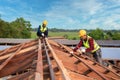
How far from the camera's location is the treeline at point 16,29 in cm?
6462

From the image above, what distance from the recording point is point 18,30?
74.6 meters

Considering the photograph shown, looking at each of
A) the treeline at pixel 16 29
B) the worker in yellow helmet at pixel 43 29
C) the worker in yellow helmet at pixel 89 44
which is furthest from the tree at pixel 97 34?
the worker in yellow helmet at pixel 89 44

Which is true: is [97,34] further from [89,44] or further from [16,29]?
[89,44]

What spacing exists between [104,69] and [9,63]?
2.37 meters

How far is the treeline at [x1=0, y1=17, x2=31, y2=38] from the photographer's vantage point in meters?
64.6

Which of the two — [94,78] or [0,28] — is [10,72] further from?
[0,28]

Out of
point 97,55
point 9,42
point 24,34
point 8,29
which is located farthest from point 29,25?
point 97,55

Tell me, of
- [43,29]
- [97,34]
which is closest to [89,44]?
[43,29]

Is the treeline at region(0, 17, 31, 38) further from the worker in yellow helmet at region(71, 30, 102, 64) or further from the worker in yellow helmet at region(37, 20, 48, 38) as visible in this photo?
the worker in yellow helmet at region(71, 30, 102, 64)

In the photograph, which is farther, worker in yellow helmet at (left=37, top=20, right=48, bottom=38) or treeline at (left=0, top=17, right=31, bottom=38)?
treeline at (left=0, top=17, right=31, bottom=38)

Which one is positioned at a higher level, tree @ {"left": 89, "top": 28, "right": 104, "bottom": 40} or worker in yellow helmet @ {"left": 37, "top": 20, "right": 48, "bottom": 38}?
worker in yellow helmet @ {"left": 37, "top": 20, "right": 48, "bottom": 38}

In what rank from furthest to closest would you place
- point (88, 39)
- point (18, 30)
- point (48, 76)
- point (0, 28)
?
point (18, 30), point (0, 28), point (88, 39), point (48, 76)

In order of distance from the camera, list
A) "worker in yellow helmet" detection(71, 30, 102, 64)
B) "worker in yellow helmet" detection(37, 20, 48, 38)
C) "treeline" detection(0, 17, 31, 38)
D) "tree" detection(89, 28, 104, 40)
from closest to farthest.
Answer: "worker in yellow helmet" detection(71, 30, 102, 64) < "worker in yellow helmet" detection(37, 20, 48, 38) < "treeline" detection(0, 17, 31, 38) < "tree" detection(89, 28, 104, 40)

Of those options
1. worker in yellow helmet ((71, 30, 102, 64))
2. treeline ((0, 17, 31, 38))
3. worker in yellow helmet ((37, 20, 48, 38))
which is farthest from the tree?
worker in yellow helmet ((71, 30, 102, 64))
